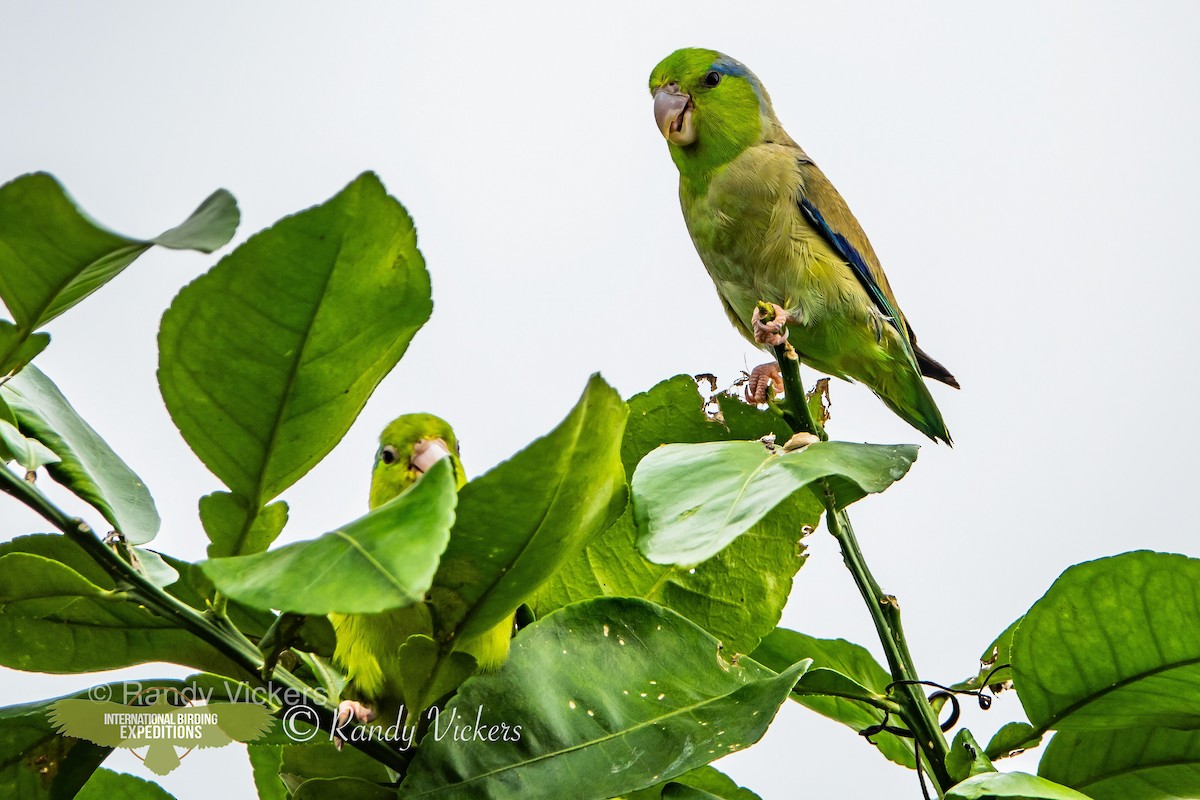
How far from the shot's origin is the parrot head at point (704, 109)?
238 cm

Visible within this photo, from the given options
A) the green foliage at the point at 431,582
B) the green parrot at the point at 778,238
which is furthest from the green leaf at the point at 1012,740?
the green parrot at the point at 778,238

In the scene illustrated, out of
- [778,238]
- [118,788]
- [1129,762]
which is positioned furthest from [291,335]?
[778,238]

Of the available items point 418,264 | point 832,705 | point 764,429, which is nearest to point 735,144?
point 764,429

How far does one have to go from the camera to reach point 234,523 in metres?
0.78

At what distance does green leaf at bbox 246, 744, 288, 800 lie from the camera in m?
1.03

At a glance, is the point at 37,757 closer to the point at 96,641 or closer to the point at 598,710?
the point at 96,641

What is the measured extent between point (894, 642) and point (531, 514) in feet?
1.40

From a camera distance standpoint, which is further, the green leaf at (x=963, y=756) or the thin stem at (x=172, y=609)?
the green leaf at (x=963, y=756)

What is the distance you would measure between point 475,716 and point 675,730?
14cm

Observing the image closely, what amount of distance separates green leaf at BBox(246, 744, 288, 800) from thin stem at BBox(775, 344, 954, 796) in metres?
0.56

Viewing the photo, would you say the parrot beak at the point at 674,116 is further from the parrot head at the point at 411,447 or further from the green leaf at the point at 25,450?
the green leaf at the point at 25,450

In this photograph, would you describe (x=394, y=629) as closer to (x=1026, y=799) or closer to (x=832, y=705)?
(x=832, y=705)

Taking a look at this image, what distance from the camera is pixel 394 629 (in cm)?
102

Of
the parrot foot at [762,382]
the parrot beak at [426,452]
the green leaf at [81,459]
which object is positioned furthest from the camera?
the parrot foot at [762,382]
